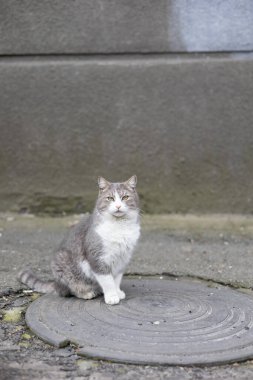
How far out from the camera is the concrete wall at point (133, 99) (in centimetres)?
521

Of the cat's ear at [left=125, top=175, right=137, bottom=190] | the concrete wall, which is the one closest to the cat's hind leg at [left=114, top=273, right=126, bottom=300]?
the cat's ear at [left=125, top=175, right=137, bottom=190]

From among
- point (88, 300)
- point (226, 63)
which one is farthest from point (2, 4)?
point (88, 300)

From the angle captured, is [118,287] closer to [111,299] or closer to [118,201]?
[111,299]

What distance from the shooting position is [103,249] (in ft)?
12.0

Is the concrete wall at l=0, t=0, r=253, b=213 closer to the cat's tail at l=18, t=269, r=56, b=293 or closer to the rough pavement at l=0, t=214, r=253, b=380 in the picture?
the rough pavement at l=0, t=214, r=253, b=380

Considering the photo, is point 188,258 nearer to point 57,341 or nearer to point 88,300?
point 88,300

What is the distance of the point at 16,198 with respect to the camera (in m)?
5.49

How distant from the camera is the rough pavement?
2996 mm

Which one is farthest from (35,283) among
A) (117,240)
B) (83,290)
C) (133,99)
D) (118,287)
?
(133,99)

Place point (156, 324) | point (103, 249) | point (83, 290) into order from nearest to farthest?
1. point (156, 324)
2. point (103, 249)
3. point (83, 290)

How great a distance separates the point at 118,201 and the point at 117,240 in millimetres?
230

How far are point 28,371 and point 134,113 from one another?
9.26 ft

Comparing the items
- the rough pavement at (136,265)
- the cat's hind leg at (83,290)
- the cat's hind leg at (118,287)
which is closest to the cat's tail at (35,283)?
the rough pavement at (136,265)

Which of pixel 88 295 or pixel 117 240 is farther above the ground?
pixel 117 240
